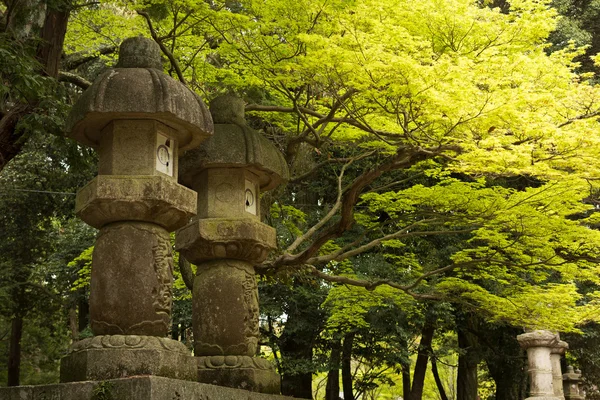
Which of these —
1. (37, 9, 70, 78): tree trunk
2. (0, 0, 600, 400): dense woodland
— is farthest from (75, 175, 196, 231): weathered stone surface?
(37, 9, 70, 78): tree trunk

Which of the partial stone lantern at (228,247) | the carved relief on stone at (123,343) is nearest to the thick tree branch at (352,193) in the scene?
the partial stone lantern at (228,247)

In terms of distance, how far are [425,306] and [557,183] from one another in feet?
21.9

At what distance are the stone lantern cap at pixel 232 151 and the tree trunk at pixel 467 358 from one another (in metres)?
10.8

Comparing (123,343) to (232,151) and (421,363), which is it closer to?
(232,151)

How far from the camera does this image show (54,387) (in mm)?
4309

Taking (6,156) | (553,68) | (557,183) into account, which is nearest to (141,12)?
(6,156)

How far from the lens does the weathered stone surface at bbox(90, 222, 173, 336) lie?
4.79 metres

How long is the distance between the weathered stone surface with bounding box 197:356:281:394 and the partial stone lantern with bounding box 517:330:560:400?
8662 millimetres

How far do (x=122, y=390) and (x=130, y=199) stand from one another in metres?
1.32

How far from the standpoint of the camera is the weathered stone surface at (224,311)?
19.4 feet

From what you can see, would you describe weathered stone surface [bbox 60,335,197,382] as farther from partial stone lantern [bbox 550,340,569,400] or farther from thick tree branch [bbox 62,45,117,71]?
partial stone lantern [bbox 550,340,569,400]

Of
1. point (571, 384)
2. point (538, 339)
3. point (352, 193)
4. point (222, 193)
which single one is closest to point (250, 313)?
point (222, 193)

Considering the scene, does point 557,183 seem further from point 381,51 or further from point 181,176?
point 181,176

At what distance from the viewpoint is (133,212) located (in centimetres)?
494
